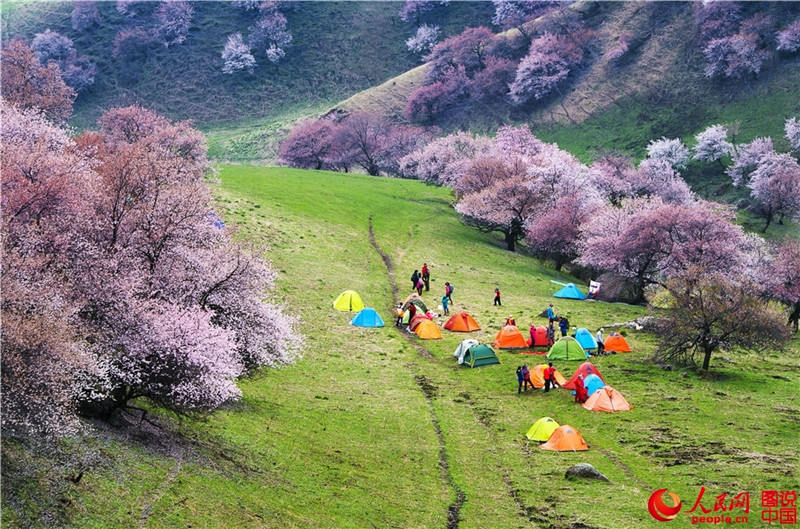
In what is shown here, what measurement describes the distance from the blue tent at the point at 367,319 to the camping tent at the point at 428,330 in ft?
8.85

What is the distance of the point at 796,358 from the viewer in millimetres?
46500

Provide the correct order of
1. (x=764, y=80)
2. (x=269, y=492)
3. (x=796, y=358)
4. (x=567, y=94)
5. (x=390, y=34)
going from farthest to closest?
(x=390, y=34)
(x=567, y=94)
(x=764, y=80)
(x=796, y=358)
(x=269, y=492)

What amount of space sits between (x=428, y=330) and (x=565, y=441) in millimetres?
18372

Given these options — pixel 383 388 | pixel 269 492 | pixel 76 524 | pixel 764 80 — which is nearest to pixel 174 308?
pixel 269 492

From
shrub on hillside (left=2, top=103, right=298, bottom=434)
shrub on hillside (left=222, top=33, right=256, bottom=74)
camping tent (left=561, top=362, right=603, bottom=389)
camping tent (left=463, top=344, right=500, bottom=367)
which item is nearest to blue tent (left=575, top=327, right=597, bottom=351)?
camping tent (left=463, top=344, right=500, bottom=367)

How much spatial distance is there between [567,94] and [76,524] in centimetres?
13194

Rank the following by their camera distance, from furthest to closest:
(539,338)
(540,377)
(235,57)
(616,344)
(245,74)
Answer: (245,74), (235,57), (539,338), (616,344), (540,377)

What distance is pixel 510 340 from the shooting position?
4622cm

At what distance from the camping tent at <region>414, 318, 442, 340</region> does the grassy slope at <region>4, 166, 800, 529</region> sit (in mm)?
846

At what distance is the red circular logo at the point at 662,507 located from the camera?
24.7 m

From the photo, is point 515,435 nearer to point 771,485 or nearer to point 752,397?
point 771,485

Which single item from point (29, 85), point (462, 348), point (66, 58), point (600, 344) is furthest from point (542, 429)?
point (66, 58)

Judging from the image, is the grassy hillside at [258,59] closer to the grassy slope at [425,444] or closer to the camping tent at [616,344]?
the grassy slope at [425,444]

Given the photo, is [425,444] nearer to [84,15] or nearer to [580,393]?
[580,393]
